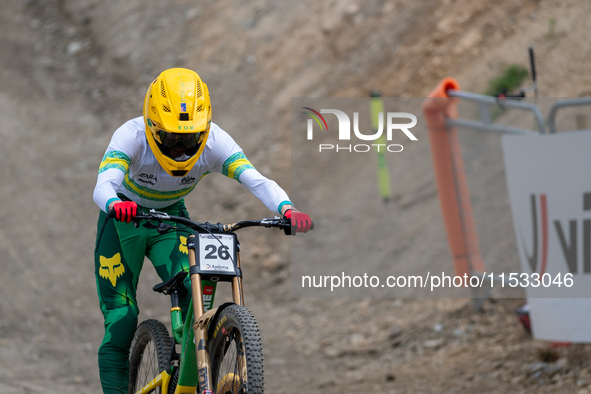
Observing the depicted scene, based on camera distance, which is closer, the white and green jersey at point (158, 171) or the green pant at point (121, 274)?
the white and green jersey at point (158, 171)

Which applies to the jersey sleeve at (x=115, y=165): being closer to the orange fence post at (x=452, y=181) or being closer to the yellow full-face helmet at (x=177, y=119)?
the yellow full-face helmet at (x=177, y=119)

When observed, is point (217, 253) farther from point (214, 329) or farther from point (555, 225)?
point (555, 225)

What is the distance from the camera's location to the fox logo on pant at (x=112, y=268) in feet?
15.3

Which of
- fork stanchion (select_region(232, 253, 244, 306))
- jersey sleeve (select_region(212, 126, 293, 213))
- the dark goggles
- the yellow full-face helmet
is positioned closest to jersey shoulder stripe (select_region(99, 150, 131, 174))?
the yellow full-face helmet

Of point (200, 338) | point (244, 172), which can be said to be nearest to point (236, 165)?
point (244, 172)

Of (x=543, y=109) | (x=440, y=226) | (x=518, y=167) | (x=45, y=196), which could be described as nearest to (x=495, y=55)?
(x=543, y=109)

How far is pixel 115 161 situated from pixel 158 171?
0.34 meters

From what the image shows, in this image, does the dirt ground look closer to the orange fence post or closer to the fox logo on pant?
the orange fence post

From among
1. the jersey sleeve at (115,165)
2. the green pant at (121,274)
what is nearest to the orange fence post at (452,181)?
the green pant at (121,274)

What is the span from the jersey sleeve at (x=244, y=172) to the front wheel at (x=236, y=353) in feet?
3.02

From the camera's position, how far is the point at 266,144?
1378cm

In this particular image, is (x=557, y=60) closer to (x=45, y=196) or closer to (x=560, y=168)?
(x=560, y=168)

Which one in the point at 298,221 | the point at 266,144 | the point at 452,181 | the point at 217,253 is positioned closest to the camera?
the point at 217,253

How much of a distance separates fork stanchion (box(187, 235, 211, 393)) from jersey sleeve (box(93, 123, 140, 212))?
655 mm
